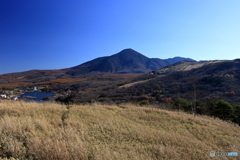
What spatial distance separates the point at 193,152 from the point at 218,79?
57.6 meters

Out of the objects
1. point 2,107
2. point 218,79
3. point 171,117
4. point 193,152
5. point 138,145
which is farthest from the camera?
point 218,79

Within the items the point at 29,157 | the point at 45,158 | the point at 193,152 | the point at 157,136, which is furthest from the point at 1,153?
the point at 193,152

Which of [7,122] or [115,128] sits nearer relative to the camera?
[7,122]

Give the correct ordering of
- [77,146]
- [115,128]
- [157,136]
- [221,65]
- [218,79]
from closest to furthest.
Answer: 1. [77,146]
2. [157,136]
3. [115,128]
4. [218,79]
5. [221,65]

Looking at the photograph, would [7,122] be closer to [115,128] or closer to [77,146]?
[77,146]

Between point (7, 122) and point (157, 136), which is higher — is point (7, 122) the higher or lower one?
the higher one

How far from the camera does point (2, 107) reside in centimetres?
738

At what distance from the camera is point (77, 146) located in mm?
3668

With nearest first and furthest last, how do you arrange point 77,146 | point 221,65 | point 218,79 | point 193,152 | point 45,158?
point 45,158 < point 77,146 < point 193,152 < point 218,79 < point 221,65

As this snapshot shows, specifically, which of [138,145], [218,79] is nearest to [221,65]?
[218,79]

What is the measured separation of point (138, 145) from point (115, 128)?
1455mm

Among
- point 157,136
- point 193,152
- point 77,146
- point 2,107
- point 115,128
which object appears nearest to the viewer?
point 77,146

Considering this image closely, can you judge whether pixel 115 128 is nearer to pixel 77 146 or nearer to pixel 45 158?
pixel 77 146

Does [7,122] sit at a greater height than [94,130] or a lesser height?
greater
